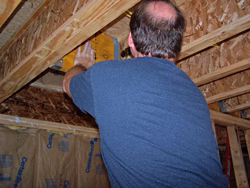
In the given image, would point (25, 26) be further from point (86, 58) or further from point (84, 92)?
point (84, 92)

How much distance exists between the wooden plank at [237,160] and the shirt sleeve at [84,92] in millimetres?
3581

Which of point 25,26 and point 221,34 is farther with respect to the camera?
point 25,26

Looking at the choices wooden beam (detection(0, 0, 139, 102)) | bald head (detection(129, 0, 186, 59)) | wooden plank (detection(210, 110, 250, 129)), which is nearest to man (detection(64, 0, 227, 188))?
A: bald head (detection(129, 0, 186, 59))

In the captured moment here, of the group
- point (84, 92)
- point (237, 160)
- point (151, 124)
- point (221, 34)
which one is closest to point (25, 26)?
point (84, 92)

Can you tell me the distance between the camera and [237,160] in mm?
3754

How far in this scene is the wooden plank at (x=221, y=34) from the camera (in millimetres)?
1781

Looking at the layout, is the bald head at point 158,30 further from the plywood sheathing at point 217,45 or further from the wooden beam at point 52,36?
the plywood sheathing at point 217,45

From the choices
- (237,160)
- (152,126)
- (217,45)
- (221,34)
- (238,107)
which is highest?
(217,45)

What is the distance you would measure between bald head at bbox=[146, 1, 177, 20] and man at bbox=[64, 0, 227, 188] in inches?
11.7

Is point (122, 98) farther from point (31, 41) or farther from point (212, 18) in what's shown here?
point (31, 41)

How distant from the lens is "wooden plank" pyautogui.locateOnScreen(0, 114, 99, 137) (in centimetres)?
310

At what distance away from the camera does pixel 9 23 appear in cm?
251

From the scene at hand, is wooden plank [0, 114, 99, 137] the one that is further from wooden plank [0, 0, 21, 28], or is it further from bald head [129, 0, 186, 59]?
bald head [129, 0, 186, 59]

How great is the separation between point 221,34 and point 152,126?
1.44 meters
